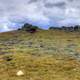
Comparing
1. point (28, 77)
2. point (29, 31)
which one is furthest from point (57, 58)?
point (29, 31)

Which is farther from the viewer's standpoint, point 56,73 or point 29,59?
point 29,59

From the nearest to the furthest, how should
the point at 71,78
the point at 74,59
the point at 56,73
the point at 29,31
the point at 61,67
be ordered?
the point at 71,78, the point at 56,73, the point at 61,67, the point at 74,59, the point at 29,31

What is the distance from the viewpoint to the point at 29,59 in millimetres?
32562

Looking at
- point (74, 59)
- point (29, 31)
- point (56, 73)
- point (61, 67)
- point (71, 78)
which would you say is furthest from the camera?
point (29, 31)

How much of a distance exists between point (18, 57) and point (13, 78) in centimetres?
945

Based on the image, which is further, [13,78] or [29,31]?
[29,31]

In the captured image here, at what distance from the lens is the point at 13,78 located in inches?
965

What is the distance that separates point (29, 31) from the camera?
84312 millimetres

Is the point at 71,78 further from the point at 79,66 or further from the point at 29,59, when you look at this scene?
the point at 29,59

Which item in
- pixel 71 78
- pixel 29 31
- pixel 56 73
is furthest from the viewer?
pixel 29 31

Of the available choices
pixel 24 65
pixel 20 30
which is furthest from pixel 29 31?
pixel 24 65

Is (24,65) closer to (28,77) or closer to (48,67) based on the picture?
(48,67)

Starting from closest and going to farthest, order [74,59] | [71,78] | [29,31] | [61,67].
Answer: [71,78] → [61,67] → [74,59] → [29,31]

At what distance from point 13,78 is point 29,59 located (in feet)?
27.0
